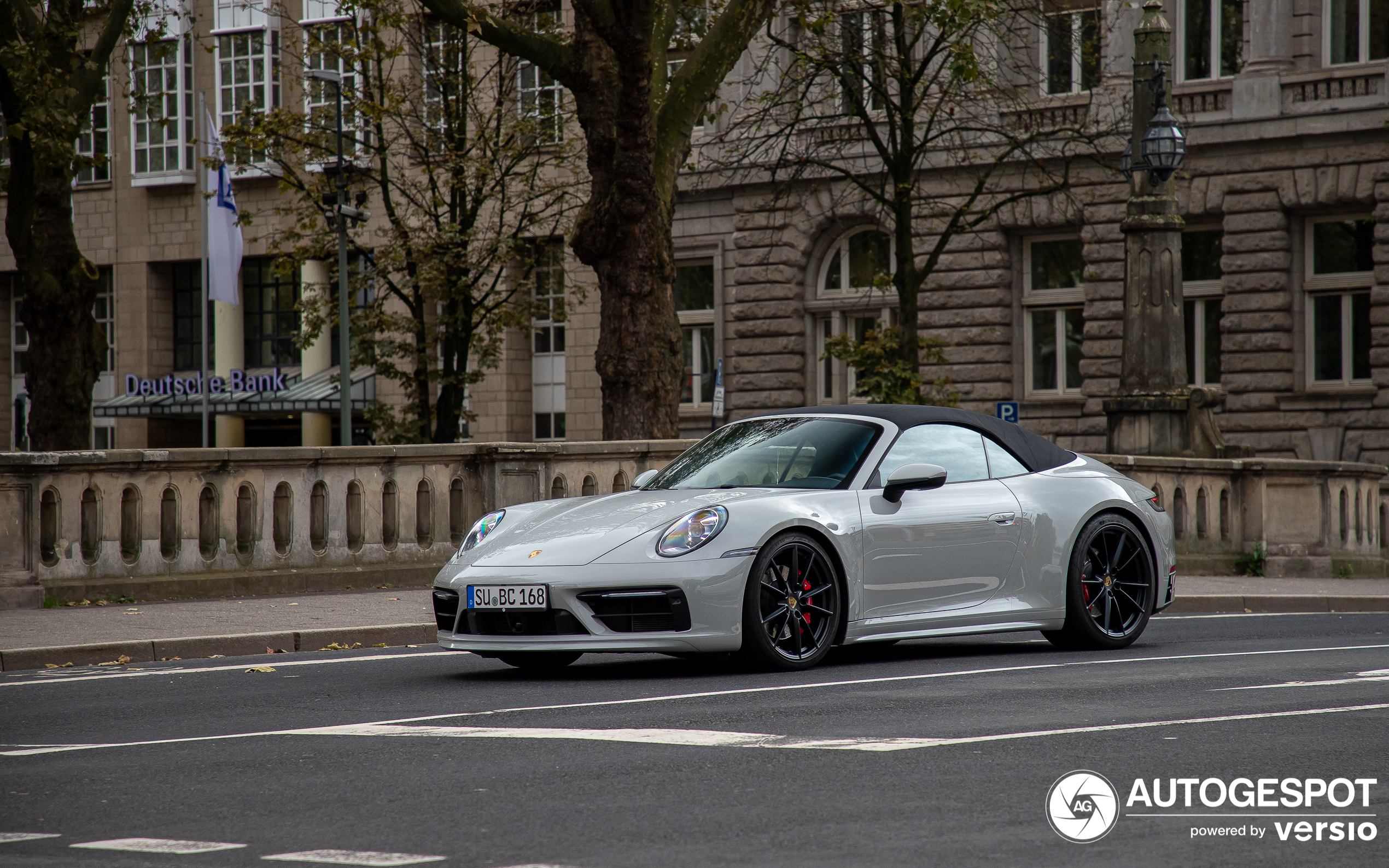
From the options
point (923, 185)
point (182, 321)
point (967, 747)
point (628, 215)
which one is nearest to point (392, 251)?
point (923, 185)

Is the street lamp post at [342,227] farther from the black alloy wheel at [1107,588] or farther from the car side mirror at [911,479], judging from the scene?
the car side mirror at [911,479]

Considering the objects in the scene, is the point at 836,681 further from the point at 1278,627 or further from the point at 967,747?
the point at 1278,627

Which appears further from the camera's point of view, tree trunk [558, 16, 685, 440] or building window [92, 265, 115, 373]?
building window [92, 265, 115, 373]

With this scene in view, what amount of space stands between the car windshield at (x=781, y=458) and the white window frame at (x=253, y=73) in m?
35.3

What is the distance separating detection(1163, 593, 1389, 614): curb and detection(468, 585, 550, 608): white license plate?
7932mm

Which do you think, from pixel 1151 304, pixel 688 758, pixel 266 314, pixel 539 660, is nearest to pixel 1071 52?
pixel 1151 304

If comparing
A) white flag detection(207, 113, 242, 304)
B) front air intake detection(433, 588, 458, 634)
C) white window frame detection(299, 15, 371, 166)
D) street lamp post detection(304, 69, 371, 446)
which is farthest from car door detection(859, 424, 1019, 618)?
white flag detection(207, 113, 242, 304)

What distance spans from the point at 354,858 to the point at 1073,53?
30.2 meters

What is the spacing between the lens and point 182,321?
154ft

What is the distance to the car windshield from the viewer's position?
944 cm

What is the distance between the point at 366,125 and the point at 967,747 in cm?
3033

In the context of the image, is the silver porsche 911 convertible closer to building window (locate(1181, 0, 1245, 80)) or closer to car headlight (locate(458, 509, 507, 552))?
car headlight (locate(458, 509, 507, 552))

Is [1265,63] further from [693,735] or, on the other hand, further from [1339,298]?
[693,735]

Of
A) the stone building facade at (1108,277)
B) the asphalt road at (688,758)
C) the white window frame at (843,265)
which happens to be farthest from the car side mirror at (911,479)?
the white window frame at (843,265)
